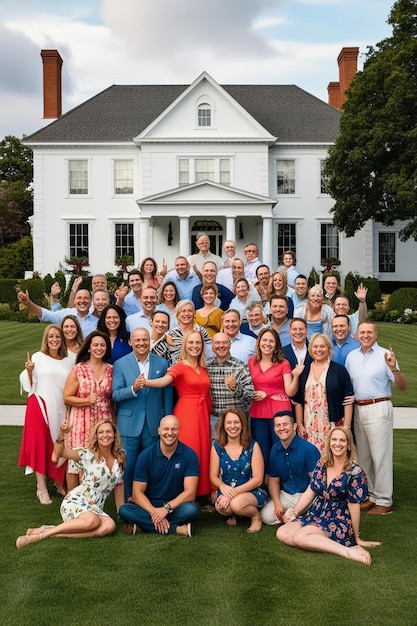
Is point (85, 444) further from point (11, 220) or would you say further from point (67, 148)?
point (11, 220)

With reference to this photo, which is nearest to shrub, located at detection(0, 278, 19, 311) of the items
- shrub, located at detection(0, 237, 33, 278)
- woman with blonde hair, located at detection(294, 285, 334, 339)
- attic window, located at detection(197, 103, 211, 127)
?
shrub, located at detection(0, 237, 33, 278)

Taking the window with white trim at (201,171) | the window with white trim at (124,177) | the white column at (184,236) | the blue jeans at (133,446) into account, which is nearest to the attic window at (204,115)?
the window with white trim at (201,171)

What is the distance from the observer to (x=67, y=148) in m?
32.7

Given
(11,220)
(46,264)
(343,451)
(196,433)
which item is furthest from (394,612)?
(11,220)

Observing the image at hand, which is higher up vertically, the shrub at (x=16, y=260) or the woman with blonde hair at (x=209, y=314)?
the shrub at (x=16, y=260)

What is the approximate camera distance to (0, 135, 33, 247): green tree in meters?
48.3

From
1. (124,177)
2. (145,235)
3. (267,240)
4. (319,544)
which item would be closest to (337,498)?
(319,544)

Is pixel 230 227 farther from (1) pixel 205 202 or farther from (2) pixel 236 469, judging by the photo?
(2) pixel 236 469

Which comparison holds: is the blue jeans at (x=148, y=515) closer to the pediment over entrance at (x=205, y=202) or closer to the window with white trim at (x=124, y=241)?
the pediment over entrance at (x=205, y=202)

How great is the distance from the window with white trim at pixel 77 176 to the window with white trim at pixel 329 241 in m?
11.0

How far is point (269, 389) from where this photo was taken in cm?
665

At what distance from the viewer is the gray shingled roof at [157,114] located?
32938mm

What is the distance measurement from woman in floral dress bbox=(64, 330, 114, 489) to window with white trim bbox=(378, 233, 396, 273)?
29104 mm

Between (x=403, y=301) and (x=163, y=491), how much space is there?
2163 cm
